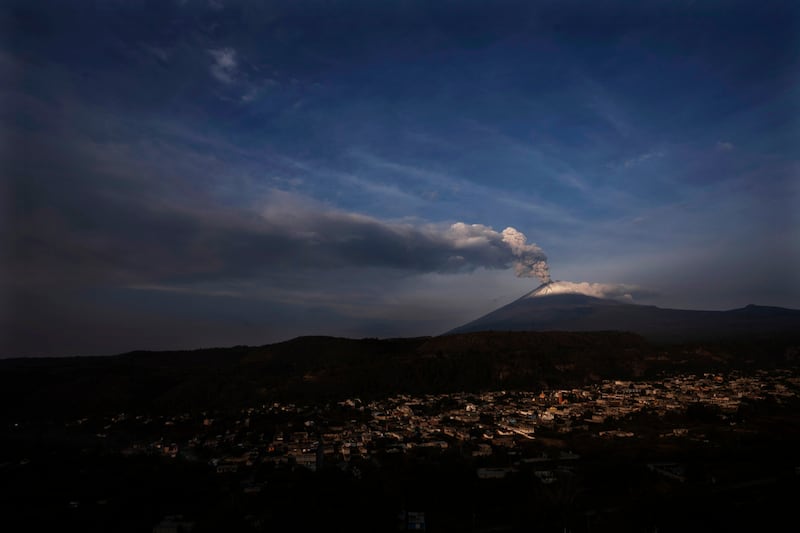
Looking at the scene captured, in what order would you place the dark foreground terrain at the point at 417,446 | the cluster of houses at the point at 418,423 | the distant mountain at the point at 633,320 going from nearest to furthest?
the dark foreground terrain at the point at 417,446 → the cluster of houses at the point at 418,423 → the distant mountain at the point at 633,320

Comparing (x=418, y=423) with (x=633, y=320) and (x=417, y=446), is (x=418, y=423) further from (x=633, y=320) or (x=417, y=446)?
(x=633, y=320)

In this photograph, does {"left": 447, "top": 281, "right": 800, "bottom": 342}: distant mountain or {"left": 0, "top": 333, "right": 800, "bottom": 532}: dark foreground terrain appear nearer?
{"left": 0, "top": 333, "right": 800, "bottom": 532}: dark foreground terrain

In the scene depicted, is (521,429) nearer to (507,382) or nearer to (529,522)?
(529,522)

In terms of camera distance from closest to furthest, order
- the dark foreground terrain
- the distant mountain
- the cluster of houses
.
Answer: the dark foreground terrain → the cluster of houses → the distant mountain

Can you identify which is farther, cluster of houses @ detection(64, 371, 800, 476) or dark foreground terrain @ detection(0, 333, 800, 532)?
cluster of houses @ detection(64, 371, 800, 476)

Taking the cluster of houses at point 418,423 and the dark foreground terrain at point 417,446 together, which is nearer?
the dark foreground terrain at point 417,446

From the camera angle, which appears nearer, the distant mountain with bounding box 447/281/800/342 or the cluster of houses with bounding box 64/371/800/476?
the cluster of houses with bounding box 64/371/800/476

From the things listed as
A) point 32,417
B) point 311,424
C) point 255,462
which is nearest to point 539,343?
point 311,424

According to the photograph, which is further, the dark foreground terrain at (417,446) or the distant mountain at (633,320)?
the distant mountain at (633,320)

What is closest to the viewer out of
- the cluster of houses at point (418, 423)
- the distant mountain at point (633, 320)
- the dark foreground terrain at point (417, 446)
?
the dark foreground terrain at point (417, 446)

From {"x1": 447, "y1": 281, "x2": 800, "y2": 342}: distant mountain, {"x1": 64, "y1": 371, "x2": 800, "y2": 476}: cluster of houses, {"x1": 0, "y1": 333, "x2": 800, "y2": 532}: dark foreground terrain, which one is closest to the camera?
{"x1": 0, "y1": 333, "x2": 800, "y2": 532}: dark foreground terrain
